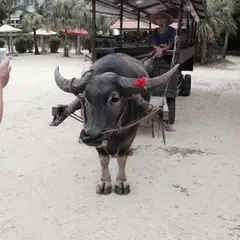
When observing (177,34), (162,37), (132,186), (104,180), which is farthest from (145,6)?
(104,180)

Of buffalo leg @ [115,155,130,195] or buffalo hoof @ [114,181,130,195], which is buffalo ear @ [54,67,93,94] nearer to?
buffalo leg @ [115,155,130,195]

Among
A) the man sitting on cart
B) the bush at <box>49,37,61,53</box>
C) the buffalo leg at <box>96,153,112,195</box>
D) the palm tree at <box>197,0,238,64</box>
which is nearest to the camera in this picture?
the buffalo leg at <box>96,153,112,195</box>

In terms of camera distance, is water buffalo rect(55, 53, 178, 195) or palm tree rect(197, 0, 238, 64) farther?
palm tree rect(197, 0, 238, 64)

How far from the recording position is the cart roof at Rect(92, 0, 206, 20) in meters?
7.97

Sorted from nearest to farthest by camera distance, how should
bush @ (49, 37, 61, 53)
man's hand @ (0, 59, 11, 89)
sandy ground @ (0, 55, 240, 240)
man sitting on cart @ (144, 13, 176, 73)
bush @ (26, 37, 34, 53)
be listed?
man's hand @ (0, 59, 11, 89) → sandy ground @ (0, 55, 240, 240) → man sitting on cart @ (144, 13, 176, 73) → bush @ (26, 37, 34, 53) → bush @ (49, 37, 61, 53)

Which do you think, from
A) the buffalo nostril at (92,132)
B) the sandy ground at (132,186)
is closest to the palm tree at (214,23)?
the sandy ground at (132,186)

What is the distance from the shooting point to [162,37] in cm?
729

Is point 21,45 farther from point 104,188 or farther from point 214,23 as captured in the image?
point 104,188


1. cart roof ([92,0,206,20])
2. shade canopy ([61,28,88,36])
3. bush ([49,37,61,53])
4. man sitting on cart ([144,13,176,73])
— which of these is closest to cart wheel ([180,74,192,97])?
cart roof ([92,0,206,20])

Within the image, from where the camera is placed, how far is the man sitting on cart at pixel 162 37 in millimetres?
7016

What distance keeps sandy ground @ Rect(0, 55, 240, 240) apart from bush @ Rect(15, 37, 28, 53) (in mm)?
28478

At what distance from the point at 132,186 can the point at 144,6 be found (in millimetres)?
6117

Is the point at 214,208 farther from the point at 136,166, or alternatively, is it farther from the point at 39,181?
the point at 39,181

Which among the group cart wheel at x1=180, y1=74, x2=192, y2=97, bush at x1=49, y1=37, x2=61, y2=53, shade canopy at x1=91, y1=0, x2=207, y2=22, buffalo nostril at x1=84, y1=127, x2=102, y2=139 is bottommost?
bush at x1=49, y1=37, x2=61, y2=53
